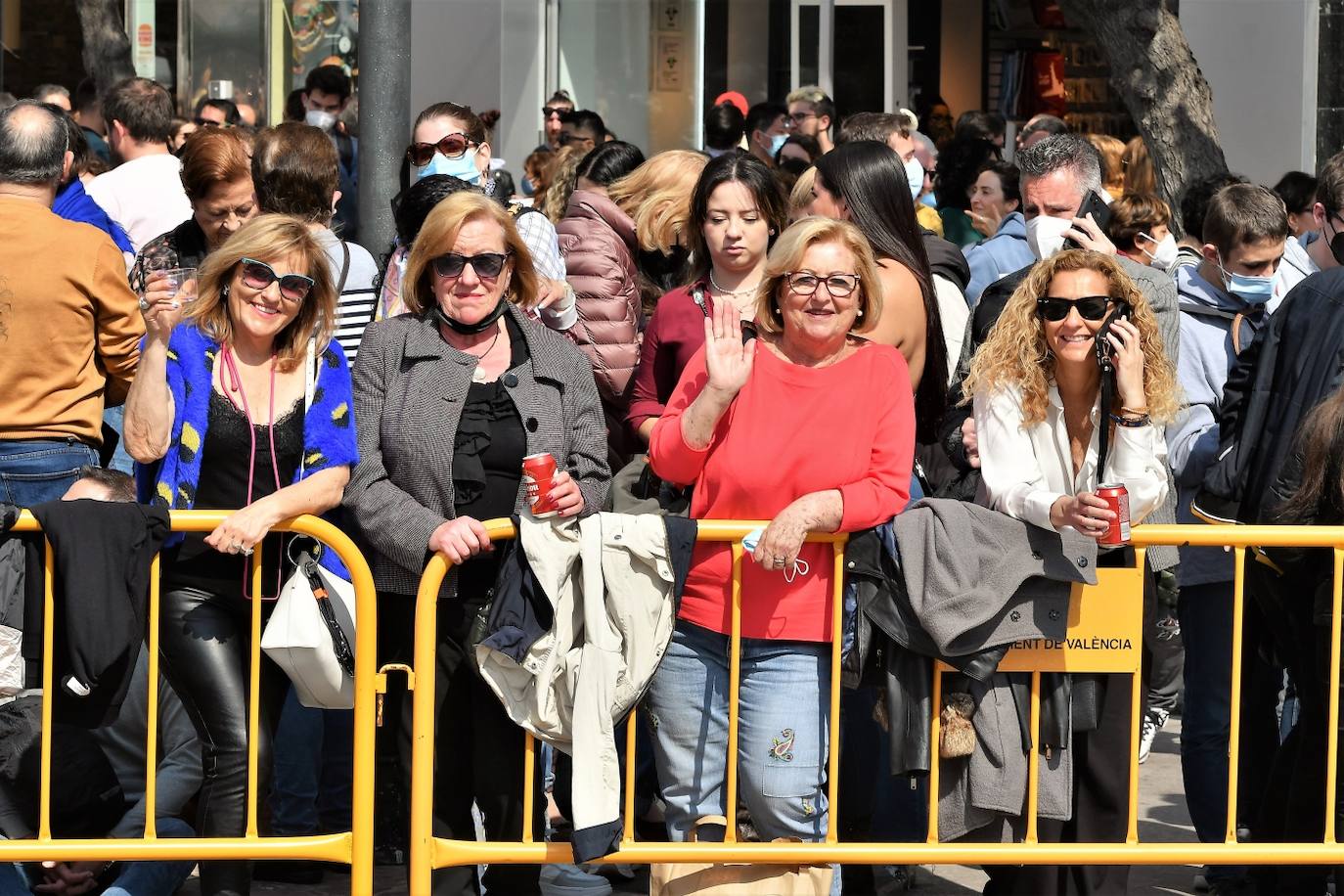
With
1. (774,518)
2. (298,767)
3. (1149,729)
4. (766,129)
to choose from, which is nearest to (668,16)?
(766,129)

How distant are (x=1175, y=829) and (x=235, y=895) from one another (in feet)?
11.8

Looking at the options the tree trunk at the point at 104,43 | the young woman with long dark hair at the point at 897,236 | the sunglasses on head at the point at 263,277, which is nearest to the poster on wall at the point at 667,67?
the tree trunk at the point at 104,43

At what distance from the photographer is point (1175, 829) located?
21.5 feet

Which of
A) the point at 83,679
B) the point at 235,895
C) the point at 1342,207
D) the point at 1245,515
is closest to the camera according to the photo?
the point at 83,679

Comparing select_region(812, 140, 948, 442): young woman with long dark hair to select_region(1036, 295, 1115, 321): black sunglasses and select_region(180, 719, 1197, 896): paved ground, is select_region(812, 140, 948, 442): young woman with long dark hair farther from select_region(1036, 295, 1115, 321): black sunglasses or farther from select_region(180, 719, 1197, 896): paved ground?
select_region(180, 719, 1197, 896): paved ground

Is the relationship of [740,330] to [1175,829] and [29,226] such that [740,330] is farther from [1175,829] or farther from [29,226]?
[1175,829]

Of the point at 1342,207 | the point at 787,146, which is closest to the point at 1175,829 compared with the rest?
the point at 1342,207

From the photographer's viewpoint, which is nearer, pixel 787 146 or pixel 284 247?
pixel 284 247

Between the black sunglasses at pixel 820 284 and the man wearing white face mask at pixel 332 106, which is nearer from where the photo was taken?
the black sunglasses at pixel 820 284

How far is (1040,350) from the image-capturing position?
478 centimetres

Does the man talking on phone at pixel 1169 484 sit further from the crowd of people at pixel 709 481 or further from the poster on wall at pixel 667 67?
the poster on wall at pixel 667 67

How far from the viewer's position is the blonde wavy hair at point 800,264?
4.74 metres

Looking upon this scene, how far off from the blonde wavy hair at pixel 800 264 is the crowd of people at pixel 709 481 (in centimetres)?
1

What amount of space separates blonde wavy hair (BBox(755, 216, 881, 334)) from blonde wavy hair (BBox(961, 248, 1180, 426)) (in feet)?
1.14
